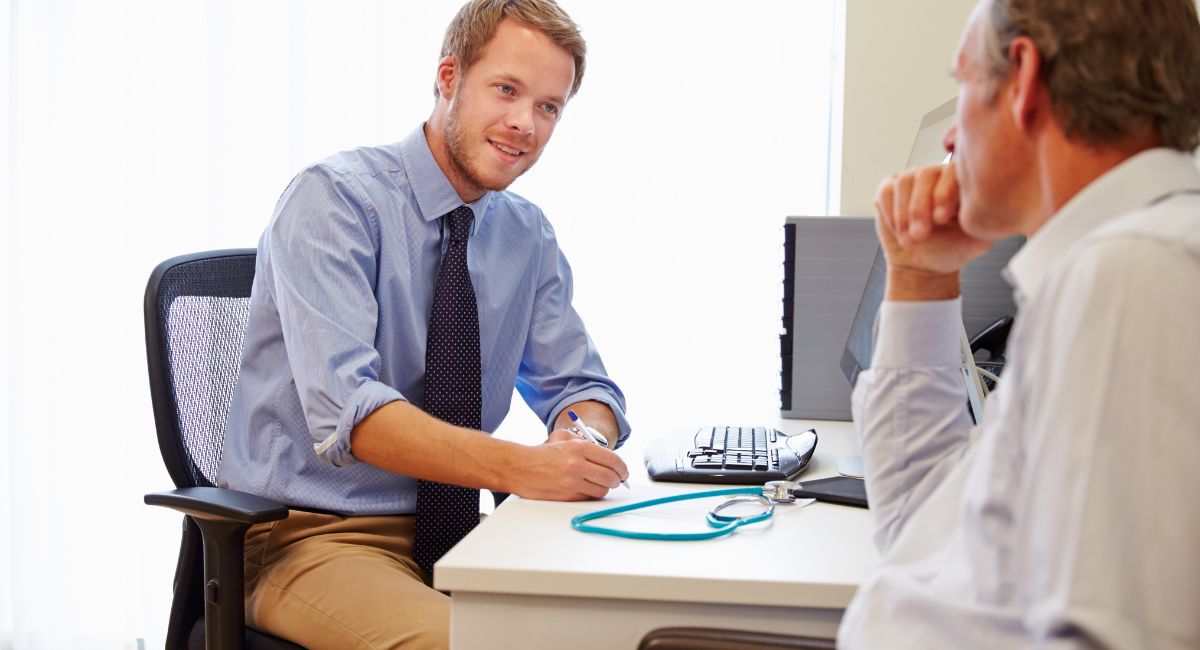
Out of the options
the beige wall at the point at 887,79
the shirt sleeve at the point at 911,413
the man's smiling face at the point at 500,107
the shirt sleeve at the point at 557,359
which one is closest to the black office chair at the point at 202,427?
the man's smiling face at the point at 500,107

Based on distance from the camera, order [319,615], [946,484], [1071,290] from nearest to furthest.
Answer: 1. [1071,290]
2. [946,484]
3. [319,615]

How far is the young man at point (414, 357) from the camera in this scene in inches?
53.0

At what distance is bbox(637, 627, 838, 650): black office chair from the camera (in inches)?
34.9

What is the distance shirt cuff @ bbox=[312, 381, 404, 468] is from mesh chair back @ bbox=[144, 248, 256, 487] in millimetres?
228

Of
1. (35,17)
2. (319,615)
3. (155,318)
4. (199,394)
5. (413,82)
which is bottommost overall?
(319,615)

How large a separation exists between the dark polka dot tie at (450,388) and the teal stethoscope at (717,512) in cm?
41

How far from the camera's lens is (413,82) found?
2.68m

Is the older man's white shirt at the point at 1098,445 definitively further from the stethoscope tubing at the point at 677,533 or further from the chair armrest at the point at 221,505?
the chair armrest at the point at 221,505

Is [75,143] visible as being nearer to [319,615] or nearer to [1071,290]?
[319,615]

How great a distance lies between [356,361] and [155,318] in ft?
0.98

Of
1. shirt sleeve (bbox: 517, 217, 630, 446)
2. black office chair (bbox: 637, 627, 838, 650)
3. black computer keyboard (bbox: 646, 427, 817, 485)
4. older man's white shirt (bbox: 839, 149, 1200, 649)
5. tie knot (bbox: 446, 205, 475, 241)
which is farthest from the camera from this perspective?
shirt sleeve (bbox: 517, 217, 630, 446)

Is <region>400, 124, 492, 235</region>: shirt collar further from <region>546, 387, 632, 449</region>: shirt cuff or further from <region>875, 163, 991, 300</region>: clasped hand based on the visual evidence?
<region>875, 163, 991, 300</region>: clasped hand

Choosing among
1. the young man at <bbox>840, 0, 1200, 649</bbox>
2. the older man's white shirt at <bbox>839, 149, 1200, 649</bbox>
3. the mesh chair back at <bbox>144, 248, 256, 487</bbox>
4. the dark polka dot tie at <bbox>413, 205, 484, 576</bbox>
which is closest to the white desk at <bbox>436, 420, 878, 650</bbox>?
the young man at <bbox>840, 0, 1200, 649</bbox>

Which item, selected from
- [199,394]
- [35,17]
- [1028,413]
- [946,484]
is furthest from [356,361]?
[35,17]
